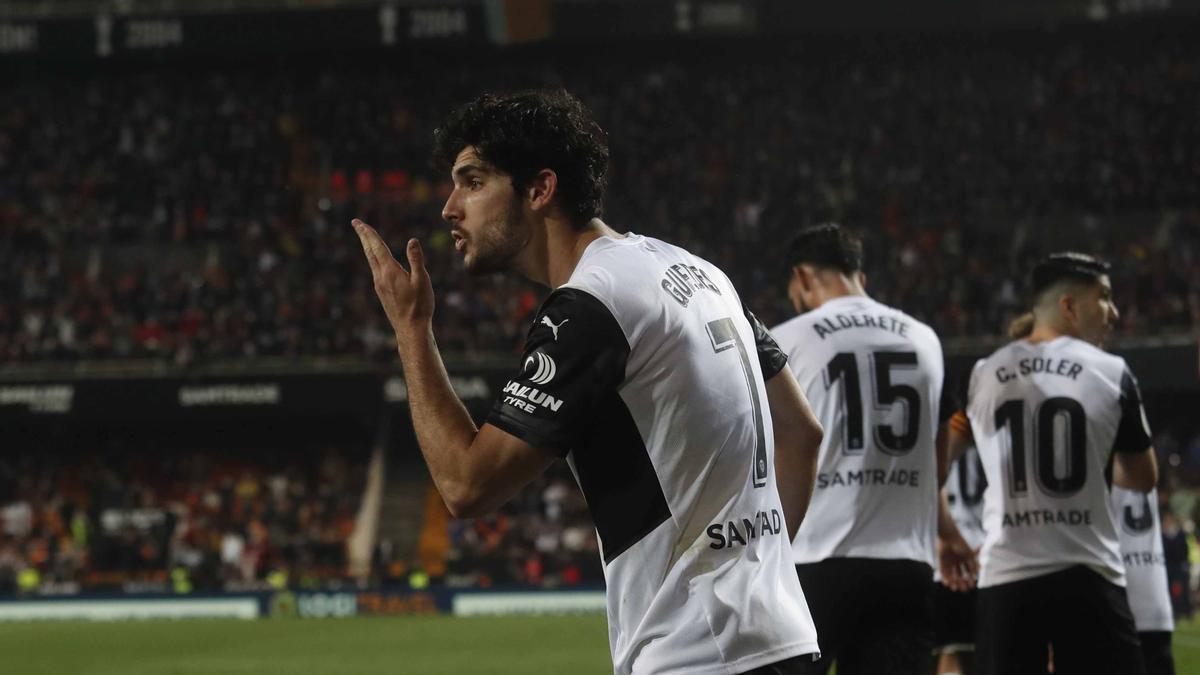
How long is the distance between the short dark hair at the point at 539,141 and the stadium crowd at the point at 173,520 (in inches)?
861

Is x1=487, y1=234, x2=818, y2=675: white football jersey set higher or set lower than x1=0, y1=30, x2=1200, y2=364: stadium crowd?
lower

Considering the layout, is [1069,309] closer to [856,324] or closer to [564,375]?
[856,324]

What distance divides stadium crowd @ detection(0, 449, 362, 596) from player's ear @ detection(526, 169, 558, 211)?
71.8 feet

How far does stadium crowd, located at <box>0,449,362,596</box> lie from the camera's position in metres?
24.8

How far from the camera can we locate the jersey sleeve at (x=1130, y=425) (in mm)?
5434

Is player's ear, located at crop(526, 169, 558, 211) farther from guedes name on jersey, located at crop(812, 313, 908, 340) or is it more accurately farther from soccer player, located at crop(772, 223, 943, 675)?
guedes name on jersey, located at crop(812, 313, 908, 340)

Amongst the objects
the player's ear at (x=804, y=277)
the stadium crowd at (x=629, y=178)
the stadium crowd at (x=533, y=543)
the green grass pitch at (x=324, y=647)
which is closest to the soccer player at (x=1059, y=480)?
the player's ear at (x=804, y=277)

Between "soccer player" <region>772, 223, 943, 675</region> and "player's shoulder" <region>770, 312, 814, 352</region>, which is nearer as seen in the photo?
"soccer player" <region>772, 223, 943, 675</region>

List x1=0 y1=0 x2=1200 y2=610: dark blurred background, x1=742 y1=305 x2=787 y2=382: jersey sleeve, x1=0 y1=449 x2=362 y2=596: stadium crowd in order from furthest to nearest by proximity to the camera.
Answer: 1. x1=0 y1=0 x2=1200 y2=610: dark blurred background
2. x1=0 y1=449 x2=362 y2=596: stadium crowd
3. x1=742 y1=305 x2=787 y2=382: jersey sleeve

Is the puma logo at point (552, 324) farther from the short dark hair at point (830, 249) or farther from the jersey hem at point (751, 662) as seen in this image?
the short dark hair at point (830, 249)

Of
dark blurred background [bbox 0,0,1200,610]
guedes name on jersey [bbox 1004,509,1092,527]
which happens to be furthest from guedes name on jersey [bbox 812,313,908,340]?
dark blurred background [bbox 0,0,1200,610]

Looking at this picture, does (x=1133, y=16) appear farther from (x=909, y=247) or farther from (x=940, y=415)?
(x=940, y=415)

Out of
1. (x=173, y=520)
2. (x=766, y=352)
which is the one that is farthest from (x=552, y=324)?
(x=173, y=520)

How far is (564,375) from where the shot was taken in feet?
9.00
